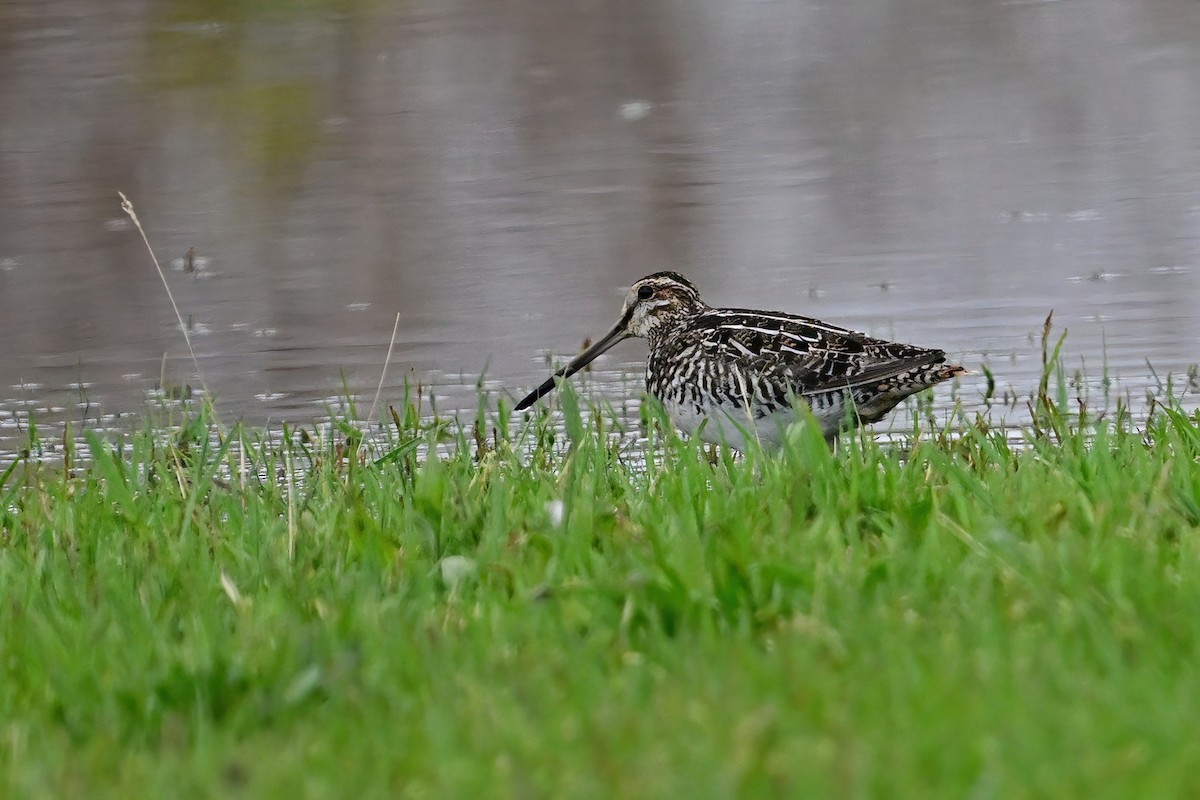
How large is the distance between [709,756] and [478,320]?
5863mm

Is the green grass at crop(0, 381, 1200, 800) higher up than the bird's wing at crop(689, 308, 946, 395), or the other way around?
the bird's wing at crop(689, 308, 946, 395)

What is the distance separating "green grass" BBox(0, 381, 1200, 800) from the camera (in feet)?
8.91

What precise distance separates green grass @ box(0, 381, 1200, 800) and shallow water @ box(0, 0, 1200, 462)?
2.35 meters

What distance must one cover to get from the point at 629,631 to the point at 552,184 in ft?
25.7

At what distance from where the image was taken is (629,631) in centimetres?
345

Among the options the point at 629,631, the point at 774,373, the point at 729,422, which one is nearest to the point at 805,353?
the point at 774,373

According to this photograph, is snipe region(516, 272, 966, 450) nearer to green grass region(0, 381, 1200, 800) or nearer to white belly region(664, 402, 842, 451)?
white belly region(664, 402, 842, 451)

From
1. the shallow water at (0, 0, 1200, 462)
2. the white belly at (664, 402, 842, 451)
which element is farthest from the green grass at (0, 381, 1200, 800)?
the shallow water at (0, 0, 1200, 462)

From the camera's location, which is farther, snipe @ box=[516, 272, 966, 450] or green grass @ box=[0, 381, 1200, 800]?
snipe @ box=[516, 272, 966, 450]

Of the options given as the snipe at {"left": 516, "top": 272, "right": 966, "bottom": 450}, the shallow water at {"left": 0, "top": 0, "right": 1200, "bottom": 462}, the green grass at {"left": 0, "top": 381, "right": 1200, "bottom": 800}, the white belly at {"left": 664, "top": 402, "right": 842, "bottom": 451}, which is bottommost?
the green grass at {"left": 0, "top": 381, "right": 1200, "bottom": 800}

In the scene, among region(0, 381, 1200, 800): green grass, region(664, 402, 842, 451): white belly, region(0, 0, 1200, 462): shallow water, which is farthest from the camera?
region(0, 0, 1200, 462): shallow water

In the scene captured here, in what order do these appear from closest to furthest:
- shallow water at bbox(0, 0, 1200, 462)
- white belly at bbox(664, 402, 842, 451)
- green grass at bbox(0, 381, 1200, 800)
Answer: green grass at bbox(0, 381, 1200, 800), white belly at bbox(664, 402, 842, 451), shallow water at bbox(0, 0, 1200, 462)

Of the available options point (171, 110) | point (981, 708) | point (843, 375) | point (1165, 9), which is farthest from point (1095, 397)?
point (1165, 9)

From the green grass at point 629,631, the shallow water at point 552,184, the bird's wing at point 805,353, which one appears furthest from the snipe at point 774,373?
the shallow water at point 552,184
